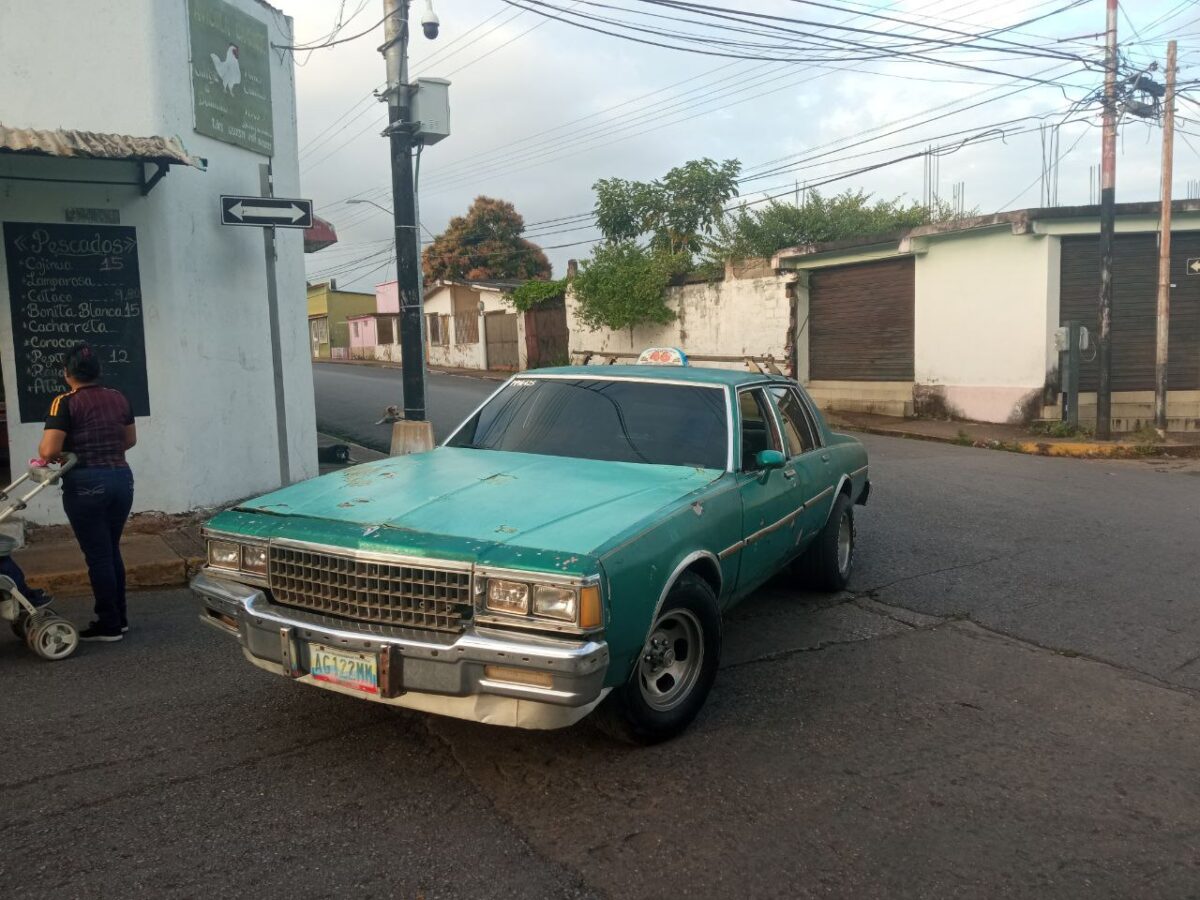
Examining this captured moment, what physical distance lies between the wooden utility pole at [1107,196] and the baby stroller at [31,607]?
560 inches

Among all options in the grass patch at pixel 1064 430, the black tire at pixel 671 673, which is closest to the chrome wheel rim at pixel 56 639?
the black tire at pixel 671 673

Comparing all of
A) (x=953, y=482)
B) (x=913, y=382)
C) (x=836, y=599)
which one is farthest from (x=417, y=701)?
(x=913, y=382)

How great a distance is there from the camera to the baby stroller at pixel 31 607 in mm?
4965

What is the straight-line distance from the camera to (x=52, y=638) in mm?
5074

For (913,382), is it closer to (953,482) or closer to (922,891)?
(953,482)

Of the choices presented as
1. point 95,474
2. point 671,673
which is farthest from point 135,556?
point 671,673

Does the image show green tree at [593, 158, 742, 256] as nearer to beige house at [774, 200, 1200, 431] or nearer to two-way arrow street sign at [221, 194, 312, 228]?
beige house at [774, 200, 1200, 431]

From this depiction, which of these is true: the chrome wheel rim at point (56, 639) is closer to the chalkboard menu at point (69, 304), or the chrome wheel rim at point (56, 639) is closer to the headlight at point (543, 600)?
the headlight at point (543, 600)

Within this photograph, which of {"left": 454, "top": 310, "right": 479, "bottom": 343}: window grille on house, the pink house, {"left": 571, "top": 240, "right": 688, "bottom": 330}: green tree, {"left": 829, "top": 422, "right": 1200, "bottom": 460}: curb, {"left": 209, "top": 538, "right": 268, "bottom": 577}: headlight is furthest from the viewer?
the pink house

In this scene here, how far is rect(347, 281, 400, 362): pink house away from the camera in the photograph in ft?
149

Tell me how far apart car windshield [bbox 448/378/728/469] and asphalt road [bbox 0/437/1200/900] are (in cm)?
118

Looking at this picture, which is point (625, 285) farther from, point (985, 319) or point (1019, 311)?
point (1019, 311)

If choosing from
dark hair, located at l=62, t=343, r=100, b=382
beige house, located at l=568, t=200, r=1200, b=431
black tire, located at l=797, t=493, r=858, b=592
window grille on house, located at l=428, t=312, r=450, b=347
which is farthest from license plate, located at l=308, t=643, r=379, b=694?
window grille on house, located at l=428, t=312, r=450, b=347

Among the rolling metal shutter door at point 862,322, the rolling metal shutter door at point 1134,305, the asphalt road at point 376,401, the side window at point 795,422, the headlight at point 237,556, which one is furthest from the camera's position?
the rolling metal shutter door at point 862,322
